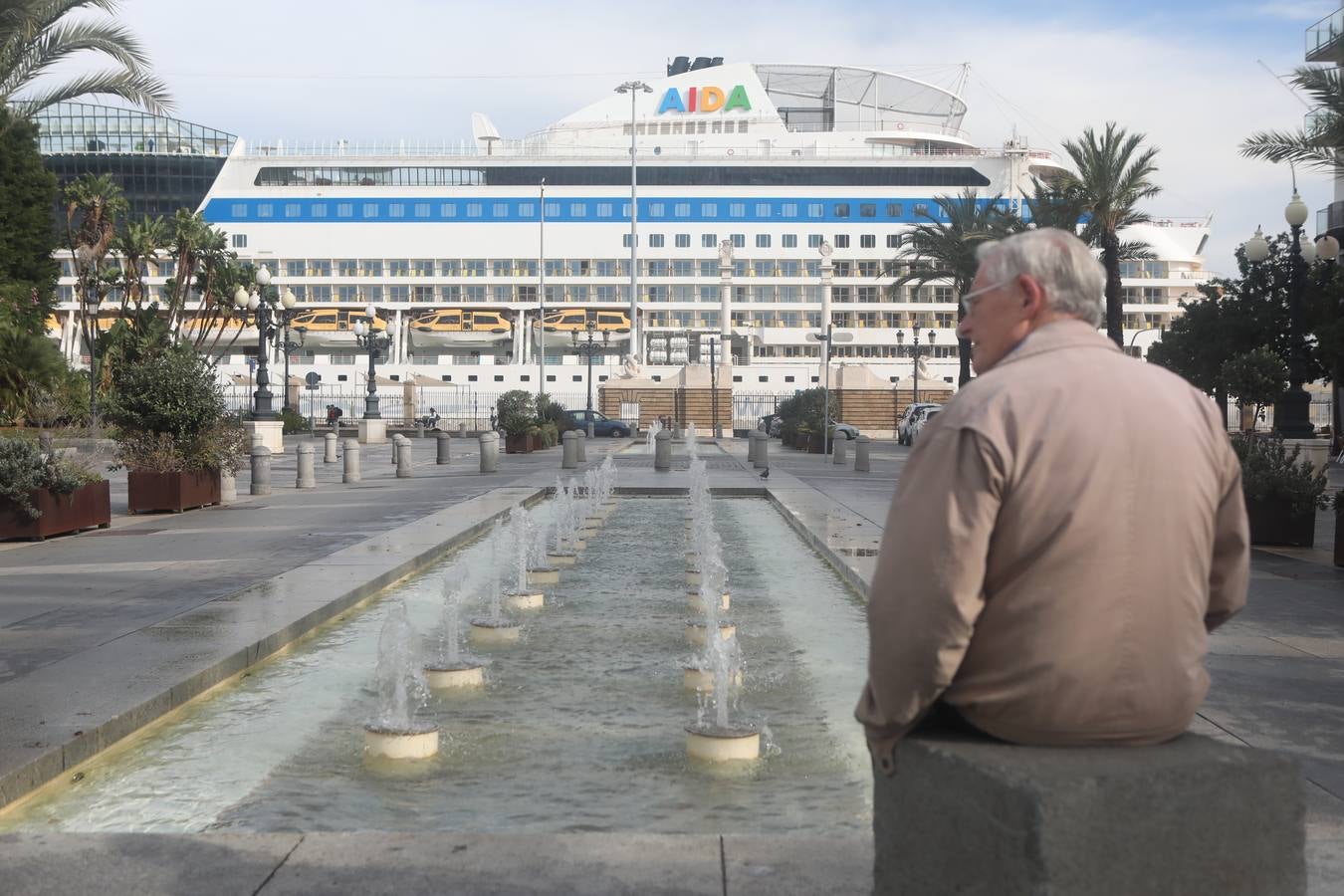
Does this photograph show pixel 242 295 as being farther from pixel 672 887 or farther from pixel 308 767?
pixel 672 887

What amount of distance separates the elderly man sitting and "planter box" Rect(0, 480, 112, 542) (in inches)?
493

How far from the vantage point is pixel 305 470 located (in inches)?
861

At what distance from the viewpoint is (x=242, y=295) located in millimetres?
32812

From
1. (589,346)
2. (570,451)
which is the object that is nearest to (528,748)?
(570,451)

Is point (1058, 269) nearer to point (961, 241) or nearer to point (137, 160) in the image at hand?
point (961, 241)

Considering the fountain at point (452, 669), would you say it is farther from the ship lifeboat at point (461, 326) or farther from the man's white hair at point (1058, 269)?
the ship lifeboat at point (461, 326)

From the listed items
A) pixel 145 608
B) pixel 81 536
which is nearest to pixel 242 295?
pixel 81 536

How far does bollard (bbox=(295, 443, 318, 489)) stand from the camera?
21781 mm

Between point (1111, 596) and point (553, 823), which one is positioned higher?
point (1111, 596)

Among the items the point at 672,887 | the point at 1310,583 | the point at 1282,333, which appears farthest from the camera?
the point at 1282,333

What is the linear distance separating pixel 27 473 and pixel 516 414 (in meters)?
24.7

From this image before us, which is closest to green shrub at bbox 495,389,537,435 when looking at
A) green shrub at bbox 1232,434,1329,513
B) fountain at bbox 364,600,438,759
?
green shrub at bbox 1232,434,1329,513

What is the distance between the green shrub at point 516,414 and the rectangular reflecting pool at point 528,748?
2745 cm

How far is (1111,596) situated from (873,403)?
2519 inches
